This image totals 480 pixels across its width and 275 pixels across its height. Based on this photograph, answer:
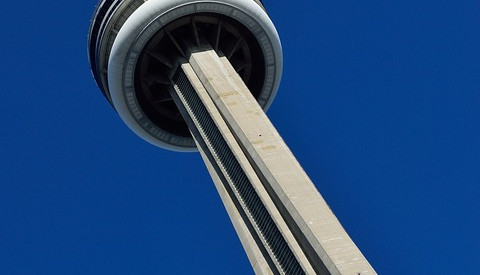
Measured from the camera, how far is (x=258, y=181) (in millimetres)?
40062

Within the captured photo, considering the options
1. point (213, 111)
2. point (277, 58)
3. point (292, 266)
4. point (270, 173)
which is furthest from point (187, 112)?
point (292, 266)

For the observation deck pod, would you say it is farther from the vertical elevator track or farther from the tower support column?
the tower support column

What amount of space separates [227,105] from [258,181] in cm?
691

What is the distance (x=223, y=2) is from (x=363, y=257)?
26.8 metres

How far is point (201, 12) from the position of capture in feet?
173

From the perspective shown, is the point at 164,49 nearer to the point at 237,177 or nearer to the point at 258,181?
the point at 237,177

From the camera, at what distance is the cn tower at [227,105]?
116 ft

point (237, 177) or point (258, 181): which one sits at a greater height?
point (237, 177)

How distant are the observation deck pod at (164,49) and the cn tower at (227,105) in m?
0.08

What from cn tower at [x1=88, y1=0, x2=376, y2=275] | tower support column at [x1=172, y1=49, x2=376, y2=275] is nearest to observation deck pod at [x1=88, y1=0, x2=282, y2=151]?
cn tower at [x1=88, y1=0, x2=376, y2=275]

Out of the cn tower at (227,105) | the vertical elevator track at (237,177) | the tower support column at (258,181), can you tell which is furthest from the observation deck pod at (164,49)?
the tower support column at (258,181)

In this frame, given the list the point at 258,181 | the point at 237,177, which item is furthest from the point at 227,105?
the point at 258,181

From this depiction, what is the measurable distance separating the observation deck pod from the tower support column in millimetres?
2794

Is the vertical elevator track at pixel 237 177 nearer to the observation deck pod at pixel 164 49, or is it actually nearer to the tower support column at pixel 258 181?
the tower support column at pixel 258 181
